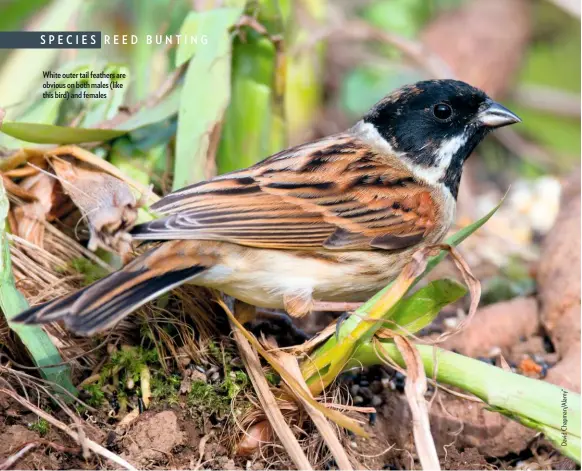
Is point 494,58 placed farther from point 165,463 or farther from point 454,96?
point 165,463

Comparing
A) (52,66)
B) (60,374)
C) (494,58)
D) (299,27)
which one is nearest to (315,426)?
(60,374)

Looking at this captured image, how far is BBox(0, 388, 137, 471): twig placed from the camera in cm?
295

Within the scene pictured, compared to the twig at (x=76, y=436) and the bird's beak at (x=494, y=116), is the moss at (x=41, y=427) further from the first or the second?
the bird's beak at (x=494, y=116)

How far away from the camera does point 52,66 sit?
4.71 meters

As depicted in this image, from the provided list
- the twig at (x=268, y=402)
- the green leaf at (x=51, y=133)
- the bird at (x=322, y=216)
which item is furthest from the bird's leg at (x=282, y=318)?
the green leaf at (x=51, y=133)

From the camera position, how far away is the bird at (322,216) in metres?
3.25

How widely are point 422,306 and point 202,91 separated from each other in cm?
162

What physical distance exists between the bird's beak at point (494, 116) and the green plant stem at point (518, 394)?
1.30m

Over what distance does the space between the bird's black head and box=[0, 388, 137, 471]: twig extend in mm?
1878

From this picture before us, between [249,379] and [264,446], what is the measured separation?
287mm

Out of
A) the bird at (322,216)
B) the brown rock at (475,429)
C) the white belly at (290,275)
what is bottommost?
the brown rock at (475,429)

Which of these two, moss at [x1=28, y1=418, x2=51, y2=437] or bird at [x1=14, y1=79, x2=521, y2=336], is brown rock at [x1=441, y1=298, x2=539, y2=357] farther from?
moss at [x1=28, y1=418, x2=51, y2=437]

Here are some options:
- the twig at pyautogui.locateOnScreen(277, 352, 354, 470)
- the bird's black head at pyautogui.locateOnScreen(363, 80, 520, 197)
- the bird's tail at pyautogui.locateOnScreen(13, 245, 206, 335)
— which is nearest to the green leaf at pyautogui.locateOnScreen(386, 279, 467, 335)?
the twig at pyautogui.locateOnScreen(277, 352, 354, 470)

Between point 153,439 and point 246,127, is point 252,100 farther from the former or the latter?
point 153,439
